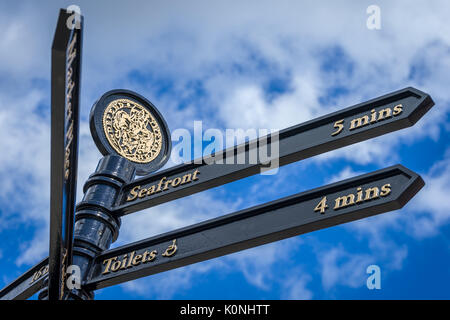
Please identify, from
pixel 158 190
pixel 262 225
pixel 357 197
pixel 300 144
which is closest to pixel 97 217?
pixel 158 190

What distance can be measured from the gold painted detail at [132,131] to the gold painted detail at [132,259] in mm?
1051

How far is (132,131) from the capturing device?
4805mm

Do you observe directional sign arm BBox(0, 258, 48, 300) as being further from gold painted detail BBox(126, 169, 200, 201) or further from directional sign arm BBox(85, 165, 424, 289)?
gold painted detail BBox(126, 169, 200, 201)

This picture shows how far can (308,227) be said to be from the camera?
131 inches

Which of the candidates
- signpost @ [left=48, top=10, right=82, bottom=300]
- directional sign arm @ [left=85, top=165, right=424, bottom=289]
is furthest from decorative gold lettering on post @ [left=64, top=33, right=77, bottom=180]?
directional sign arm @ [left=85, top=165, right=424, bottom=289]

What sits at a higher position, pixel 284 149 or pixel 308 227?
pixel 284 149

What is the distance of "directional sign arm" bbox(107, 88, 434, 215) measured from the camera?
3568 mm

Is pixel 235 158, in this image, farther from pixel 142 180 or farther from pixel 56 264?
pixel 56 264

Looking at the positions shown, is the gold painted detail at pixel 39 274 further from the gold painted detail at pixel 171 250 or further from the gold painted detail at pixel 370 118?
the gold painted detail at pixel 370 118

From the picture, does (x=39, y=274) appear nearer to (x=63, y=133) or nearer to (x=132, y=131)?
(x=132, y=131)

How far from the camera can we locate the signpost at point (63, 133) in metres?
2.12

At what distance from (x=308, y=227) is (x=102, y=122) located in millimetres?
1951

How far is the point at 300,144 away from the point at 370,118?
17.8 inches
